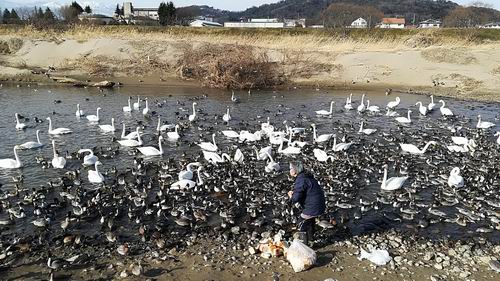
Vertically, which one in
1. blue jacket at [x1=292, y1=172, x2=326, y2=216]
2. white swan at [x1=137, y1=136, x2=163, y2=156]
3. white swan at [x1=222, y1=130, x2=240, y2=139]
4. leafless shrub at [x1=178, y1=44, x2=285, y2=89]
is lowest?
white swan at [x1=137, y1=136, x2=163, y2=156]

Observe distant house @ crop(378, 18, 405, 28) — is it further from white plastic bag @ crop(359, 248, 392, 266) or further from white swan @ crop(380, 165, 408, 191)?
white plastic bag @ crop(359, 248, 392, 266)

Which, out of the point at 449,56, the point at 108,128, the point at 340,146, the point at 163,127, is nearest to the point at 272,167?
the point at 340,146

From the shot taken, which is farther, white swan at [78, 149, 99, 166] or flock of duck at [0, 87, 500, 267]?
white swan at [78, 149, 99, 166]

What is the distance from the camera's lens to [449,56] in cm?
4628

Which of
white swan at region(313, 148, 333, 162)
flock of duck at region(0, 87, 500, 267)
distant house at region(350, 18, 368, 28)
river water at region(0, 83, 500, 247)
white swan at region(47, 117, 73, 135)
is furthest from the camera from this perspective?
distant house at region(350, 18, 368, 28)

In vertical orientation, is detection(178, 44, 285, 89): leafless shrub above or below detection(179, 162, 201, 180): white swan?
above

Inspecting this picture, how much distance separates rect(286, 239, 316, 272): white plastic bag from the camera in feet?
35.2

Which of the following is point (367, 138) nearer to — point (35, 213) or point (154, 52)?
point (35, 213)

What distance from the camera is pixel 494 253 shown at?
11.9m

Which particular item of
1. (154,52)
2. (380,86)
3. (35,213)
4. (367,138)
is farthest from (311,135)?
(154,52)

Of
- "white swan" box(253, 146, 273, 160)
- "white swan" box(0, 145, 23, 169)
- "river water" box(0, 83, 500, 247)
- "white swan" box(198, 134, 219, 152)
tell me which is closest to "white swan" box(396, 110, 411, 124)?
"river water" box(0, 83, 500, 247)

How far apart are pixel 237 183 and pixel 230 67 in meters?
26.2

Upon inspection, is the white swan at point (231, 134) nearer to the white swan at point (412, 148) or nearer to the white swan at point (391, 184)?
the white swan at point (412, 148)

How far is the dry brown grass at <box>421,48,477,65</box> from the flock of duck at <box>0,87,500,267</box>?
2151 centimetres
